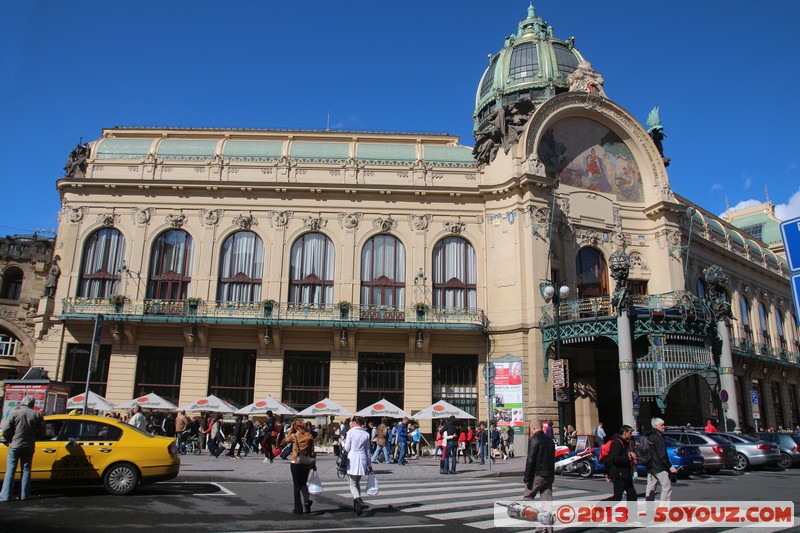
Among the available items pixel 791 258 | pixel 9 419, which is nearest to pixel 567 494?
pixel 791 258

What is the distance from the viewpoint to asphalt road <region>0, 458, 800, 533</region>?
985 cm

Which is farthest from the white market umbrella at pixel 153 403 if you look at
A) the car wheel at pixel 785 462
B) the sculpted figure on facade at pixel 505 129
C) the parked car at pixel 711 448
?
the car wheel at pixel 785 462

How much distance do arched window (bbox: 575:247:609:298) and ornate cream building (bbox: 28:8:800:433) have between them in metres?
0.12

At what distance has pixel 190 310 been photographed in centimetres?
3212

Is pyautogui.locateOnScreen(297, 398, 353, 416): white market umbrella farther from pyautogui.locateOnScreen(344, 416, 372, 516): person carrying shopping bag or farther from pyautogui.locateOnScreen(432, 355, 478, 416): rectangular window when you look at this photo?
pyautogui.locateOnScreen(344, 416, 372, 516): person carrying shopping bag

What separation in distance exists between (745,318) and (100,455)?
46.7m

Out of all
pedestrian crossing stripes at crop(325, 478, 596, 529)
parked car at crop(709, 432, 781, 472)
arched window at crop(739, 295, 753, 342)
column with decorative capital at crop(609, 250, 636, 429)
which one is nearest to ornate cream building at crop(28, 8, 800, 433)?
column with decorative capital at crop(609, 250, 636, 429)

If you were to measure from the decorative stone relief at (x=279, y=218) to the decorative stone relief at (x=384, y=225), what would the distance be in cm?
461

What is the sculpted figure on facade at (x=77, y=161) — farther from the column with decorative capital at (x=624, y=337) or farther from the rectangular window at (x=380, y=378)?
the column with decorative capital at (x=624, y=337)

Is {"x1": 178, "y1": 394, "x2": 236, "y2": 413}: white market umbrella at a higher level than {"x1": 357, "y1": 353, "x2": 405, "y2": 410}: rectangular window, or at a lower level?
lower

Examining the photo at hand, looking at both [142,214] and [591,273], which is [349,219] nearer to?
[142,214]

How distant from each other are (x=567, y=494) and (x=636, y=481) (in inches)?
189

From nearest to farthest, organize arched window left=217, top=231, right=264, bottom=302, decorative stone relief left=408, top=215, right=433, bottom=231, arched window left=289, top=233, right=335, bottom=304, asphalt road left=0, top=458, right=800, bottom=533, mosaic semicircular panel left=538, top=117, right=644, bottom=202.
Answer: asphalt road left=0, top=458, right=800, bottom=533, arched window left=217, top=231, right=264, bottom=302, arched window left=289, top=233, right=335, bottom=304, decorative stone relief left=408, top=215, right=433, bottom=231, mosaic semicircular panel left=538, top=117, right=644, bottom=202

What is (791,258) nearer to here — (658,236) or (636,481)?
(636,481)
